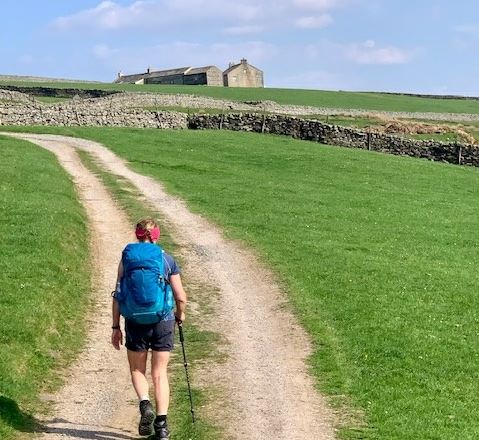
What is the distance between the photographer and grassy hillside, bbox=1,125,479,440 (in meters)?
11.9

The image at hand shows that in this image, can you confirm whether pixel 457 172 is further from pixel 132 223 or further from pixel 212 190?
pixel 132 223

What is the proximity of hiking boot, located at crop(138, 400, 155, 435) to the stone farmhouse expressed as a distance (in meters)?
126

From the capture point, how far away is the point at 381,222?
27.1 m

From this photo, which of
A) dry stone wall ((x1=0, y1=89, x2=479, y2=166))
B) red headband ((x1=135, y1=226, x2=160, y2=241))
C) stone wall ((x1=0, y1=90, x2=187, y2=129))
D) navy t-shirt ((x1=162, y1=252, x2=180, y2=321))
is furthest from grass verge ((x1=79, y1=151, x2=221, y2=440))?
stone wall ((x1=0, y1=90, x2=187, y2=129))

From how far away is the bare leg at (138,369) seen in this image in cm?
1009

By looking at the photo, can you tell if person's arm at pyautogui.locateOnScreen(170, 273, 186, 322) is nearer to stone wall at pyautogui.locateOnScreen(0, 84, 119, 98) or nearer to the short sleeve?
the short sleeve

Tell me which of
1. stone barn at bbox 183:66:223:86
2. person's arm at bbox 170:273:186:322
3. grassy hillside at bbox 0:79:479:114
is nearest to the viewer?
person's arm at bbox 170:273:186:322

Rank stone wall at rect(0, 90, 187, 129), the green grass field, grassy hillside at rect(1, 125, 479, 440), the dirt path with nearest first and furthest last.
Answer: the dirt path < the green grass field < grassy hillside at rect(1, 125, 479, 440) < stone wall at rect(0, 90, 187, 129)

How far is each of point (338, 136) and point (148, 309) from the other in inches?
1840

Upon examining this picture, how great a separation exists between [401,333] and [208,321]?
353 centimetres

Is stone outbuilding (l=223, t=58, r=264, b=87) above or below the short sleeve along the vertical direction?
above

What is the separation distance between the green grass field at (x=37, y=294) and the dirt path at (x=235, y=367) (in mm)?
387

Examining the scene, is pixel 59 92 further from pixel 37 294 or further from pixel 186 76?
pixel 37 294

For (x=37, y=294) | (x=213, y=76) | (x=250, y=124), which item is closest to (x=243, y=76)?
(x=213, y=76)
